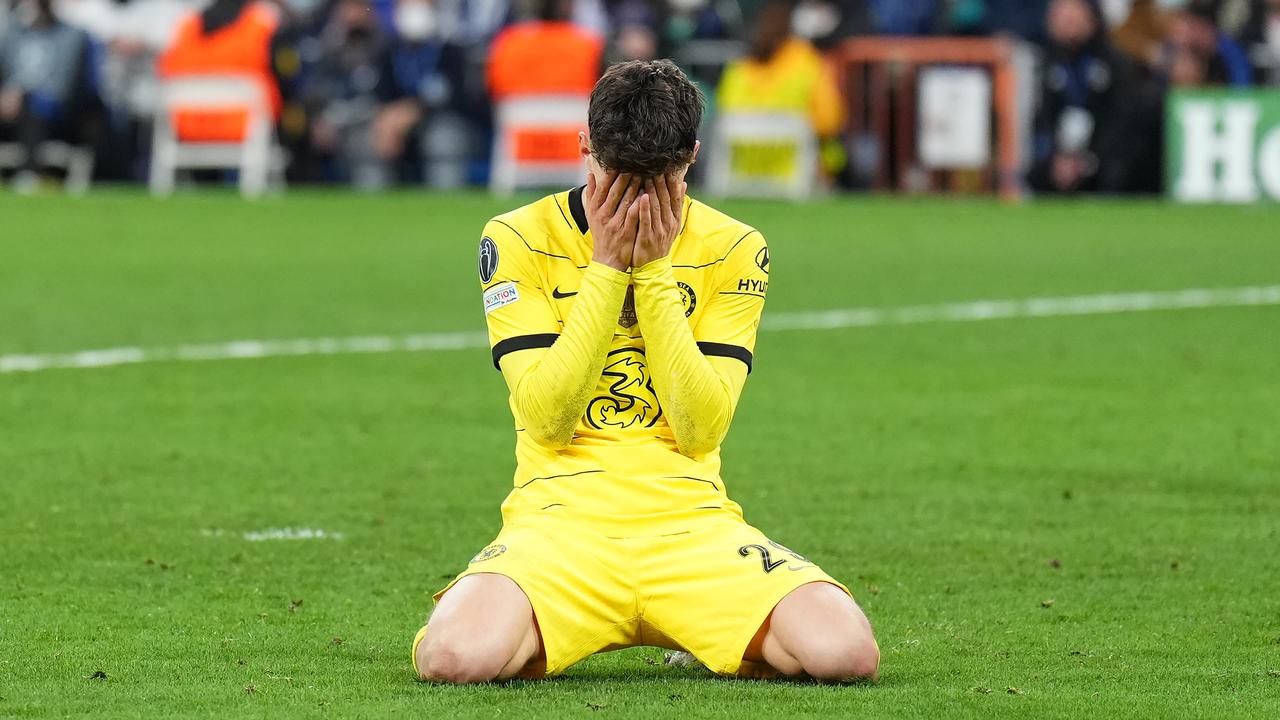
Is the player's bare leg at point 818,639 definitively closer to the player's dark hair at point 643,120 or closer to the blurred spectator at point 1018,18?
the player's dark hair at point 643,120

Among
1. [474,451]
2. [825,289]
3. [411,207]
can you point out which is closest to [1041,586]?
[474,451]

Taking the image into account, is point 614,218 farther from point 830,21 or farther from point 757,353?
point 830,21

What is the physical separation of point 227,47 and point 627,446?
18.8m

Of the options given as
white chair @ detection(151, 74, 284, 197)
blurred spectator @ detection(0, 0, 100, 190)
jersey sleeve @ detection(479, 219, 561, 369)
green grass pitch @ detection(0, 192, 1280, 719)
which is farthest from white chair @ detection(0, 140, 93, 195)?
jersey sleeve @ detection(479, 219, 561, 369)

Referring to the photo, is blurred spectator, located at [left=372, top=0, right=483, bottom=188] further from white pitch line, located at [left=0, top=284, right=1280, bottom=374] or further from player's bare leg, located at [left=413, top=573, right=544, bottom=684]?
player's bare leg, located at [left=413, top=573, right=544, bottom=684]

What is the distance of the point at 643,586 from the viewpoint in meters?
5.86

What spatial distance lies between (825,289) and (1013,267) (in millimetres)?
2205

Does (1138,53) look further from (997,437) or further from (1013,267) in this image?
(997,437)

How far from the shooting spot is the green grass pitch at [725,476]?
5.86 metres

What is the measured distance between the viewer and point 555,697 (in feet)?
18.5

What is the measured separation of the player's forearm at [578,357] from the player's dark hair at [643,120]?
0.28 metres

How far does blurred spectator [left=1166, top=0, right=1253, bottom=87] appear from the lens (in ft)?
80.0

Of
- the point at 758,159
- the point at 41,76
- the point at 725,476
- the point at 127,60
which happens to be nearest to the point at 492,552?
the point at 725,476

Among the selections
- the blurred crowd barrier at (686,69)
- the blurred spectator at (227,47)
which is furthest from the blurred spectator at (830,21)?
the blurred spectator at (227,47)
